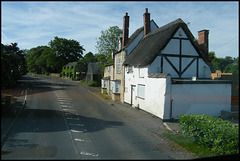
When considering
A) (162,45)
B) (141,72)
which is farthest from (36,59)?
(141,72)

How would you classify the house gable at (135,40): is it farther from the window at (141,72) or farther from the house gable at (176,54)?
the house gable at (176,54)

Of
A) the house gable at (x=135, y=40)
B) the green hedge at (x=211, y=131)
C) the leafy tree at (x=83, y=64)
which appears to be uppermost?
the house gable at (x=135, y=40)

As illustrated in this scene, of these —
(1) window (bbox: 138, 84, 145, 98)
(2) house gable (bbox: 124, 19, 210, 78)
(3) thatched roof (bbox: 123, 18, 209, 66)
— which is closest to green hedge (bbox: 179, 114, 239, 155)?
(2) house gable (bbox: 124, 19, 210, 78)

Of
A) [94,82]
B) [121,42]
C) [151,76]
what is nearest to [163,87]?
[151,76]

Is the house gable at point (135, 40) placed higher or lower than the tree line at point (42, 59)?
higher

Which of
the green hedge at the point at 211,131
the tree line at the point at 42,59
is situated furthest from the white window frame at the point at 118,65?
the green hedge at the point at 211,131

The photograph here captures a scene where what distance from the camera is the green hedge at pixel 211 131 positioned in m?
4.07

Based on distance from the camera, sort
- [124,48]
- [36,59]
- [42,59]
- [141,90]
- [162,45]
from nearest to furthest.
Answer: [36,59]
[42,59]
[162,45]
[141,90]
[124,48]

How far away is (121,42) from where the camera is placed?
2188cm

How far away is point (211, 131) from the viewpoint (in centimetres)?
531

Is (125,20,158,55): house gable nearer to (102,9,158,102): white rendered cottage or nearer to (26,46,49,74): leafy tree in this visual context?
(102,9,158,102): white rendered cottage

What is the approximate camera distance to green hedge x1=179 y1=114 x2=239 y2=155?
407 cm

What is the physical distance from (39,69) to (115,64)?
1883 centimetres

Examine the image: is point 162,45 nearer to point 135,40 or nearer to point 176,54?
point 176,54
